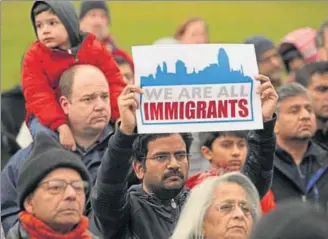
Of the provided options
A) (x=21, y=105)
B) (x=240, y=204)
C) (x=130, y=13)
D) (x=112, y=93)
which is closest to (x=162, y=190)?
(x=240, y=204)

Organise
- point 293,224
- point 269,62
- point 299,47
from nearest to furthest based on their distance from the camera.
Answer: point 293,224
point 269,62
point 299,47

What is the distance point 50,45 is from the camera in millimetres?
10312

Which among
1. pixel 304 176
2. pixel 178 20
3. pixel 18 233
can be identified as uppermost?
pixel 18 233

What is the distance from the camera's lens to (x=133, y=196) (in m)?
8.86

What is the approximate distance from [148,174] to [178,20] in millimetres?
23064

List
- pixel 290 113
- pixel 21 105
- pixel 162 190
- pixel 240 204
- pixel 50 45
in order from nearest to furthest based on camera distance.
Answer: pixel 240 204 < pixel 162 190 < pixel 50 45 < pixel 290 113 < pixel 21 105

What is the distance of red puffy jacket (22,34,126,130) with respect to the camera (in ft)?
33.5

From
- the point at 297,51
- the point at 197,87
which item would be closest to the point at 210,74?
the point at 197,87

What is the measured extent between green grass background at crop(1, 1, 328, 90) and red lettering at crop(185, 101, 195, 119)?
617 inches

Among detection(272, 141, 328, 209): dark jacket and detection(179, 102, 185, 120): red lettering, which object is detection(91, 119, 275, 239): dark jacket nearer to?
detection(179, 102, 185, 120): red lettering

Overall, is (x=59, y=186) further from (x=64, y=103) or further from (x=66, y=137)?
(x=64, y=103)

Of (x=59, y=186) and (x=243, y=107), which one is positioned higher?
(x=243, y=107)

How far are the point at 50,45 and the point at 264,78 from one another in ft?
6.35

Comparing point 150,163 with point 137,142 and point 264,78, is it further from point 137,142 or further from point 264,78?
point 264,78
